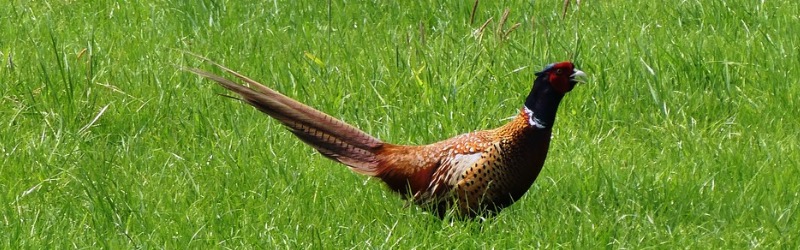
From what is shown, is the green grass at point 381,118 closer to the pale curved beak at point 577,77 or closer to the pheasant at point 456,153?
the pheasant at point 456,153

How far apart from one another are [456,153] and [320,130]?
481 mm

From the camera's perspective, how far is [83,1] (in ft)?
23.3

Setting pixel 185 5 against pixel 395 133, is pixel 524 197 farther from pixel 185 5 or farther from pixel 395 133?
pixel 185 5

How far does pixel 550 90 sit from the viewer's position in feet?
15.6

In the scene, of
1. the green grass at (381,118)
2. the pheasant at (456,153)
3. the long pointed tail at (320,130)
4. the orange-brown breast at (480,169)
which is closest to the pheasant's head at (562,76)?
the pheasant at (456,153)

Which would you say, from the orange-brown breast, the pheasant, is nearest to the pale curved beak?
the pheasant

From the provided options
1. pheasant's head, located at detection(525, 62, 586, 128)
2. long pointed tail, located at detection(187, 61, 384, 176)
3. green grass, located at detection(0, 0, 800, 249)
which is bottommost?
green grass, located at detection(0, 0, 800, 249)

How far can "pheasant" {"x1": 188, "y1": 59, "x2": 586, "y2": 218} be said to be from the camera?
4707 millimetres

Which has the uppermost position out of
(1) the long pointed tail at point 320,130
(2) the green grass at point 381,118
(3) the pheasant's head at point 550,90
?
(3) the pheasant's head at point 550,90

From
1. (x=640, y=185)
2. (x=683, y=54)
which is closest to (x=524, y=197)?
(x=640, y=185)

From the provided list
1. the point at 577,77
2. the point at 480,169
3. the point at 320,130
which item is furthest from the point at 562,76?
the point at 320,130

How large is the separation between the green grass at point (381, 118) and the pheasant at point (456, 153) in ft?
0.31

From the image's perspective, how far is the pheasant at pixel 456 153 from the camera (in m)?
4.71

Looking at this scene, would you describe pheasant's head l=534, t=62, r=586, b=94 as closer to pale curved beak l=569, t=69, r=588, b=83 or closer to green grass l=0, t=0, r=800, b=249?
pale curved beak l=569, t=69, r=588, b=83
